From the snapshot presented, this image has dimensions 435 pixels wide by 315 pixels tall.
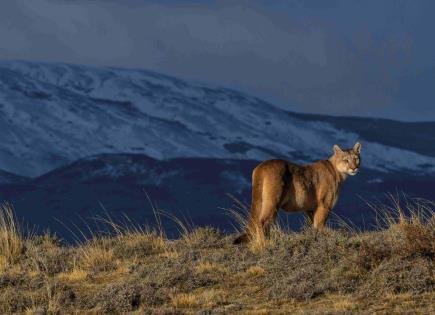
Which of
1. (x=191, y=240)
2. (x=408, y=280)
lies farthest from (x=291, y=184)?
(x=408, y=280)

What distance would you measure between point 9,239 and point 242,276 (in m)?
5.31

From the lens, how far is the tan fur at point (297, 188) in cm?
1423

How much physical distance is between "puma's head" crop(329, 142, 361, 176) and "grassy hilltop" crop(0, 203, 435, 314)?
1.92 meters

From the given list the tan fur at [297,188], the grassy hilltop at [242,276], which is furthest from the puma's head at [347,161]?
the grassy hilltop at [242,276]

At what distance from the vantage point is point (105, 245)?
15.0 meters

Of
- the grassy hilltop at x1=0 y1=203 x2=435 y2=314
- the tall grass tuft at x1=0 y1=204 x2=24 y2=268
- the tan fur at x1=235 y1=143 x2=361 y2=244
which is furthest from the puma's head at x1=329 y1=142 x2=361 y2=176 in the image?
the tall grass tuft at x1=0 y1=204 x2=24 y2=268

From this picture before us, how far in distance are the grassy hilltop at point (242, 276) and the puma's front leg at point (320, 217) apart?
728 mm

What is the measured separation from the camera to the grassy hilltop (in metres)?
9.98

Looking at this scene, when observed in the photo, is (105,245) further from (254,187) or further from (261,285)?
(261,285)

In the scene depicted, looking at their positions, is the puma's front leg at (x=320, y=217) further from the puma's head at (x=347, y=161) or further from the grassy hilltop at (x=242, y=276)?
the puma's head at (x=347, y=161)

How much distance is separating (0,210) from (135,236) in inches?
108

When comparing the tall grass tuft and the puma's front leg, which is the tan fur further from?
the tall grass tuft

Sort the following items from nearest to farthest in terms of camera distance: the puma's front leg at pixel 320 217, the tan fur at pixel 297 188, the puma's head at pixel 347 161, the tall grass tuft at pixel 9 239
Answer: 1. the tan fur at pixel 297 188
2. the tall grass tuft at pixel 9 239
3. the puma's front leg at pixel 320 217
4. the puma's head at pixel 347 161

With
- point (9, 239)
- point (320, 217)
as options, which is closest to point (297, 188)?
point (320, 217)
